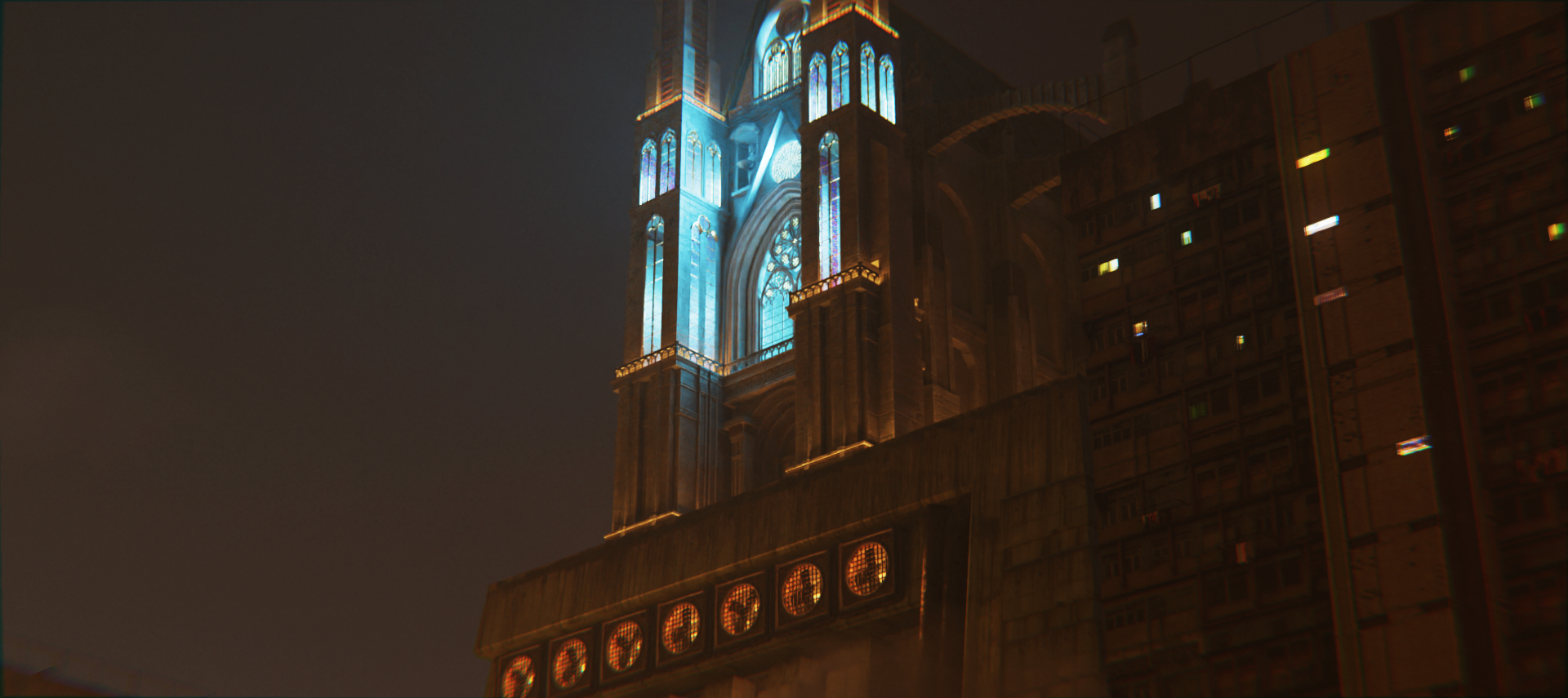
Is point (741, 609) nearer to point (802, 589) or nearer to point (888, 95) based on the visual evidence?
point (802, 589)

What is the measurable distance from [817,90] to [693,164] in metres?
8.78

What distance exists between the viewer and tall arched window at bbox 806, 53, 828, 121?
239ft

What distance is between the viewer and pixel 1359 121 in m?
49.4

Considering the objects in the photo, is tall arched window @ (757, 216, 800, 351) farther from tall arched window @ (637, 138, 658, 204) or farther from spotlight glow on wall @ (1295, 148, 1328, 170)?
spotlight glow on wall @ (1295, 148, 1328, 170)

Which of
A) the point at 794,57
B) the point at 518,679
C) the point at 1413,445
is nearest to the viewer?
the point at 1413,445

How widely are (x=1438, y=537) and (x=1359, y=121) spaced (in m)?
12.6

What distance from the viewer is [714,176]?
7962 cm

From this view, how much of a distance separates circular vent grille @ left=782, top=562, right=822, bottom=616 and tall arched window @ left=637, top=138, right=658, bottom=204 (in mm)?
25496

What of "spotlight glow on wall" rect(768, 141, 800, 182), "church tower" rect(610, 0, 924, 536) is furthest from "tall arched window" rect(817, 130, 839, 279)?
"spotlight glow on wall" rect(768, 141, 800, 182)

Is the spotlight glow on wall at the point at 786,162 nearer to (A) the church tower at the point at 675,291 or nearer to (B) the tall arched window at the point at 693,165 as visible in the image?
(A) the church tower at the point at 675,291

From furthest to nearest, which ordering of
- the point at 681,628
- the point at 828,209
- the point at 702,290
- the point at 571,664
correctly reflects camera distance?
the point at 702,290, the point at 828,209, the point at 571,664, the point at 681,628

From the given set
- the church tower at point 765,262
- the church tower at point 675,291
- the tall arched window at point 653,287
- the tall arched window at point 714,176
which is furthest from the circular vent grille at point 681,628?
the tall arched window at point 714,176

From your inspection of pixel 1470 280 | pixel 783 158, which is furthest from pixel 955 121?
pixel 1470 280

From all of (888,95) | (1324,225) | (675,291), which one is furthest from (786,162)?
(1324,225)
